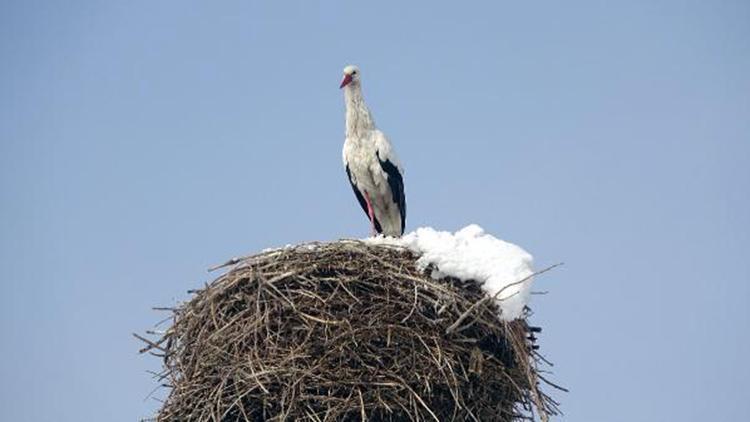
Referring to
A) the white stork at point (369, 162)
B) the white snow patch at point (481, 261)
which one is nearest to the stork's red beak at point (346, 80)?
the white stork at point (369, 162)

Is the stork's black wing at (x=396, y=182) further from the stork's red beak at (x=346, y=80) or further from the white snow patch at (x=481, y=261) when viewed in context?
the white snow patch at (x=481, y=261)

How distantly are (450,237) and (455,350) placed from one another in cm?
101

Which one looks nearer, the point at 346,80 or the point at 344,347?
the point at 344,347

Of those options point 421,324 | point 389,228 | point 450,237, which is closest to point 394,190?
point 389,228

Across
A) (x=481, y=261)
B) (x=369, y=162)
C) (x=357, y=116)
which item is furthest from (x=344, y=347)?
(x=357, y=116)

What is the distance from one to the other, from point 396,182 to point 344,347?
3.54m

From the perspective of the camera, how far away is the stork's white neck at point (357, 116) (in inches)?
430

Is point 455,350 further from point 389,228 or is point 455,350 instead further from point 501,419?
point 389,228

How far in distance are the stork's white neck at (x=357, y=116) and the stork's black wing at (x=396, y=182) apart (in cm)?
36

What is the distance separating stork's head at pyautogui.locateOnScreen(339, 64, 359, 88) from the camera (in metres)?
11.1

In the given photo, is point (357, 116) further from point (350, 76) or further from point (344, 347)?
point (344, 347)

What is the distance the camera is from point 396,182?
35.9 feet

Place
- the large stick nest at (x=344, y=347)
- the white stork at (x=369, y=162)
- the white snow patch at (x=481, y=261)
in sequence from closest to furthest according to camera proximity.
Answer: the large stick nest at (x=344, y=347), the white snow patch at (x=481, y=261), the white stork at (x=369, y=162)

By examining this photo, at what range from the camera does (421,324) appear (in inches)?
306
